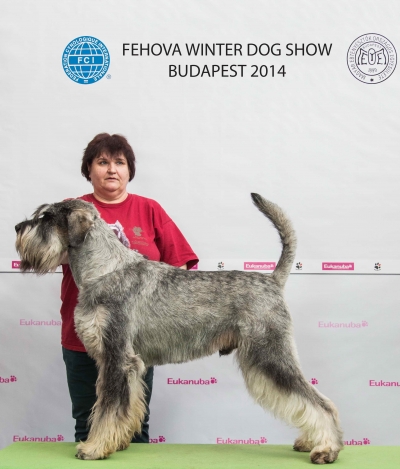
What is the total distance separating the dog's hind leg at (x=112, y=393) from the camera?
2.82 metres

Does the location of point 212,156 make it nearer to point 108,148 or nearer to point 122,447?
point 108,148

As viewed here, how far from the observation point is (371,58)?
4.34 m

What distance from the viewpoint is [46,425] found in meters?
4.36

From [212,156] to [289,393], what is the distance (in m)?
2.13

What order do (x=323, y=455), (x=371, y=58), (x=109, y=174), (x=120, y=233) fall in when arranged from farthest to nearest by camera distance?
(x=371, y=58), (x=109, y=174), (x=120, y=233), (x=323, y=455)

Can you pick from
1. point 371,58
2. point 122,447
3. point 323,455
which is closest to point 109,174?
point 122,447

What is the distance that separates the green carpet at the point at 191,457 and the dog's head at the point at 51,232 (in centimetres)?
100

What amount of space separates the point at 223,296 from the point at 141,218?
3.07ft

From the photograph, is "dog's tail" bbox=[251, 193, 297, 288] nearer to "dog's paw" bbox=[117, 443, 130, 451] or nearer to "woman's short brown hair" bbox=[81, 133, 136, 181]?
"woman's short brown hair" bbox=[81, 133, 136, 181]

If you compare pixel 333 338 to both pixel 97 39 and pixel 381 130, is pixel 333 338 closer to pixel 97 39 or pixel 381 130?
pixel 381 130

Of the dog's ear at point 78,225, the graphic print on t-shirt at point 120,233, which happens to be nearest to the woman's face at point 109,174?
the graphic print on t-shirt at point 120,233

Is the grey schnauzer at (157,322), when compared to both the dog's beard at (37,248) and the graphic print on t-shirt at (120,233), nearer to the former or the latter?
the dog's beard at (37,248)

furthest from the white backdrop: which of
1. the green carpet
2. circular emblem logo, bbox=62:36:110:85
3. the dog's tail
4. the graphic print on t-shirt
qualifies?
the dog's tail

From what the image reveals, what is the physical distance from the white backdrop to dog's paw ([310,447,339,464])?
4.93ft
